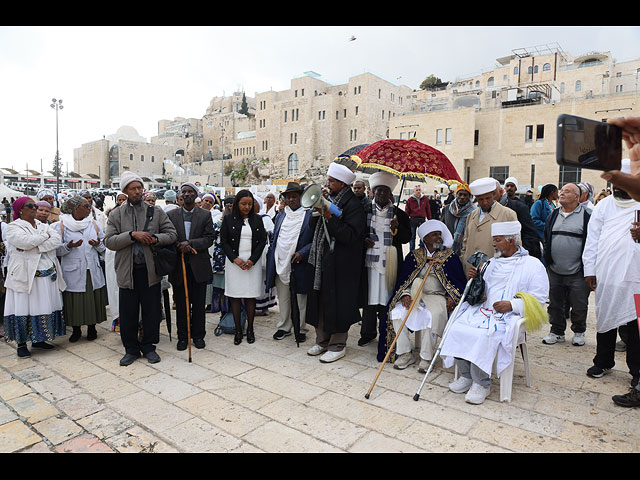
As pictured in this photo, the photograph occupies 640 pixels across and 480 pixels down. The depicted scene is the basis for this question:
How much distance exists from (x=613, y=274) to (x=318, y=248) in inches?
109

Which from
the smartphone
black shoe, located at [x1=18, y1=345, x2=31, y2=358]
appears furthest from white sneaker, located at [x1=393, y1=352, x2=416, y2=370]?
black shoe, located at [x1=18, y1=345, x2=31, y2=358]

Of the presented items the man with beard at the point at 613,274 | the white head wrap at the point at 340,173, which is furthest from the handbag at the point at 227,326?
the man with beard at the point at 613,274

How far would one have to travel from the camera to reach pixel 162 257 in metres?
4.19

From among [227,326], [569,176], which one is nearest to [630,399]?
[227,326]

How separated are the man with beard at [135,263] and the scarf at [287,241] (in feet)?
4.05

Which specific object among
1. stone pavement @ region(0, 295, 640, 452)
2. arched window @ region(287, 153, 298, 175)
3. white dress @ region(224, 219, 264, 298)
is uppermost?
arched window @ region(287, 153, 298, 175)

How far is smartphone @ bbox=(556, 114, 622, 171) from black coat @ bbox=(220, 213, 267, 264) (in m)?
3.69

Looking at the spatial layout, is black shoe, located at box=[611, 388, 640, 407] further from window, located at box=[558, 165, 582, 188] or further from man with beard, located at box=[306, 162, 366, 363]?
window, located at box=[558, 165, 582, 188]

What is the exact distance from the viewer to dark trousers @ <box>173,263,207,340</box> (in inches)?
182

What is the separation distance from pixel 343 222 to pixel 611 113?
106 ft

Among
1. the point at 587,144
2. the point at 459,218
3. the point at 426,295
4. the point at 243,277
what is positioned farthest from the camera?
the point at 459,218

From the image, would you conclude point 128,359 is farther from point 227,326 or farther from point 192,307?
point 227,326
